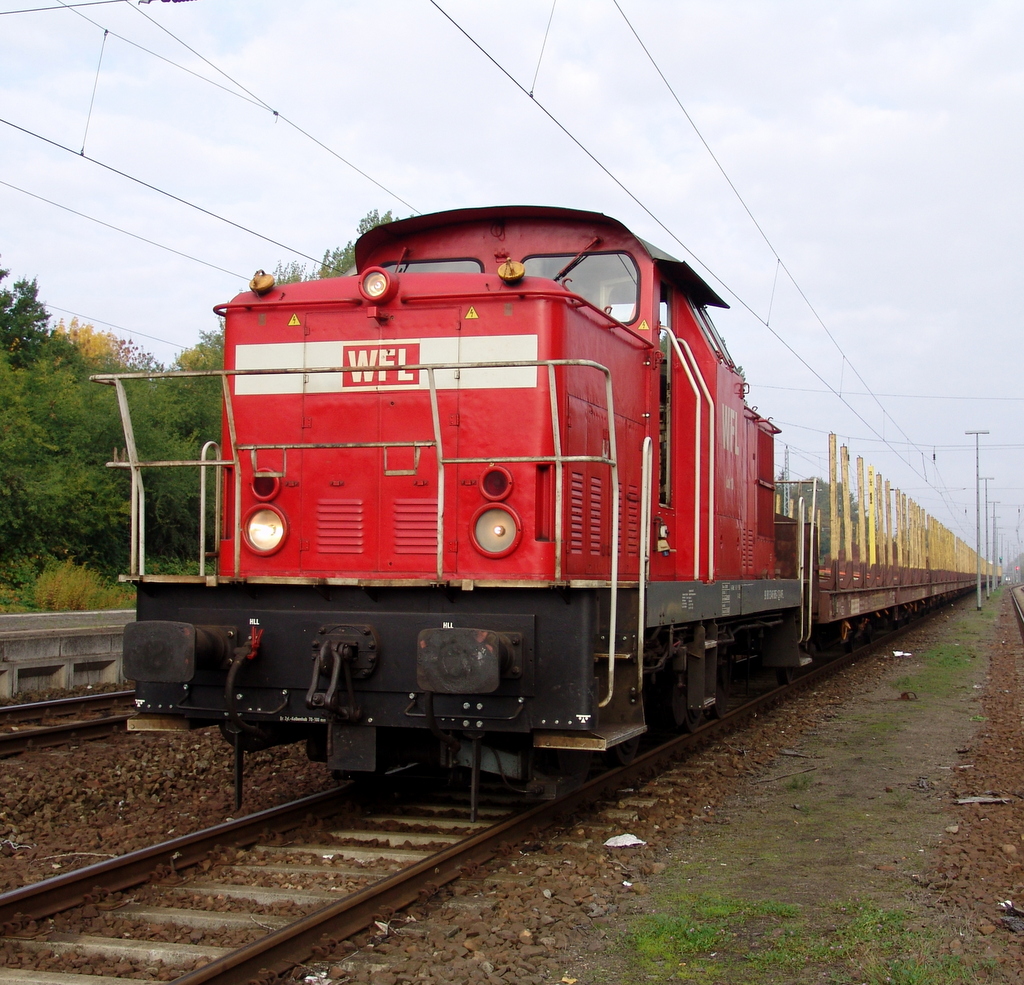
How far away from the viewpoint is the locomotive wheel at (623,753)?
683cm

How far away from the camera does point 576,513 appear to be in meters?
5.55

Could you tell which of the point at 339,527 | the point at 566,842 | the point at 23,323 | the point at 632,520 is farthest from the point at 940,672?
the point at 23,323

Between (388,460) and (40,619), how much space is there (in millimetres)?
12070

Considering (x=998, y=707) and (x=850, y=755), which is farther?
(x=998, y=707)

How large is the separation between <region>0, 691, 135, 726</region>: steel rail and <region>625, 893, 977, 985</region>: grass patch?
Result: 6.73 meters

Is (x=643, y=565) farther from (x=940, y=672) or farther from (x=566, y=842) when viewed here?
(x=940, y=672)

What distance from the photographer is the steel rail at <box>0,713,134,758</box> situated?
7.59m

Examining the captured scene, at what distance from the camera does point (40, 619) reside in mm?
15531

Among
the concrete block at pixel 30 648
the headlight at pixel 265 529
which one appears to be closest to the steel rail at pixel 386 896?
the headlight at pixel 265 529

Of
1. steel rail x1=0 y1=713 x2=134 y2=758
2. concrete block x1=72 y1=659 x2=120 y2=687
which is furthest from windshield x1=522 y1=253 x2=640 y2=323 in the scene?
concrete block x1=72 y1=659 x2=120 y2=687

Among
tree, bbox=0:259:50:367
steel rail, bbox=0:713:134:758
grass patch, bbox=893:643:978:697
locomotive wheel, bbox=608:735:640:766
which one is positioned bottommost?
grass patch, bbox=893:643:978:697

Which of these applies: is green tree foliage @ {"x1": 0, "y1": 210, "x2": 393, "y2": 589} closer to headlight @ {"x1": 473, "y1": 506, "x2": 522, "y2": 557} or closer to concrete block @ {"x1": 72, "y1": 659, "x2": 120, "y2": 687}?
concrete block @ {"x1": 72, "y1": 659, "x2": 120, "y2": 687}

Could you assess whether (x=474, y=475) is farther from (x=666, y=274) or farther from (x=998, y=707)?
(x=998, y=707)

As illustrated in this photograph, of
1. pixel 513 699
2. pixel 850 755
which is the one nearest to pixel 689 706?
pixel 850 755
